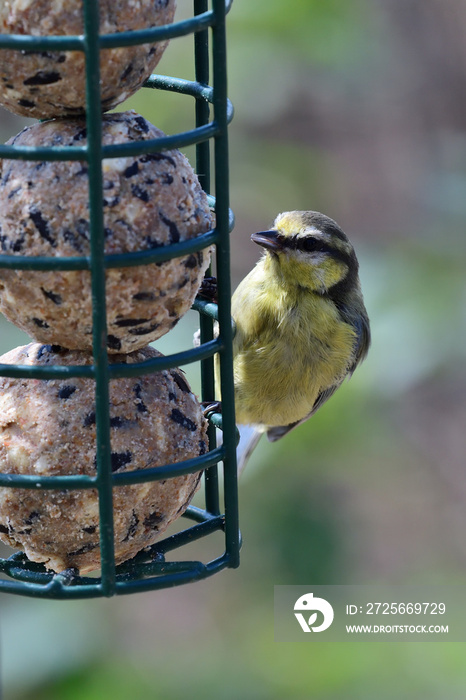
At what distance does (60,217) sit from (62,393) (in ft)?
1.55

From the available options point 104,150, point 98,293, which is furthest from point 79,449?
point 104,150

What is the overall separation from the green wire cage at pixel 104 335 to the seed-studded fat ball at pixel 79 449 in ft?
0.26

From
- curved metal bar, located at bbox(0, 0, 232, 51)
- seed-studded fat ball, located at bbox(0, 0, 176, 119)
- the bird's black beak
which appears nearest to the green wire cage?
curved metal bar, located at bbox(0, 0, 232, 51)

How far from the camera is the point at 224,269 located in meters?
2.67

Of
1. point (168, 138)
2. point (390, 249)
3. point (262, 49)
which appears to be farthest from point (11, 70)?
point (390, 249)

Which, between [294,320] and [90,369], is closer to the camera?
[90,369]

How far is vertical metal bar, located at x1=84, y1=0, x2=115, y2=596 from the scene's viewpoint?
7.37 ft

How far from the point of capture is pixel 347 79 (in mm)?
5336

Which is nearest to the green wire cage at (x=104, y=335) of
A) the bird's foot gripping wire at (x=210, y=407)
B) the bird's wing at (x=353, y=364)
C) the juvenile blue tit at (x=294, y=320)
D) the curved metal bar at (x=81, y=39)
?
the curved metal bar at (x=81, y=39)

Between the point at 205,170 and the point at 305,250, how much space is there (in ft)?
3.59

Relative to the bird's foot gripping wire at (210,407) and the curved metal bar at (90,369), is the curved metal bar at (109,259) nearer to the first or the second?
the curved metal bar at (90,369)

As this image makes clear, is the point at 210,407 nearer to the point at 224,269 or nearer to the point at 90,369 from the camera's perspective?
the point at 224,269

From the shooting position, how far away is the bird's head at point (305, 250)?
4316mm

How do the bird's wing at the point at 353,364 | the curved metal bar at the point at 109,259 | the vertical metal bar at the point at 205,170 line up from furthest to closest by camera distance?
the bird's wing at the point at 353,364 < the vertical metal bar at the point at 205,170 < the curved metal bar at the point at 109,259
